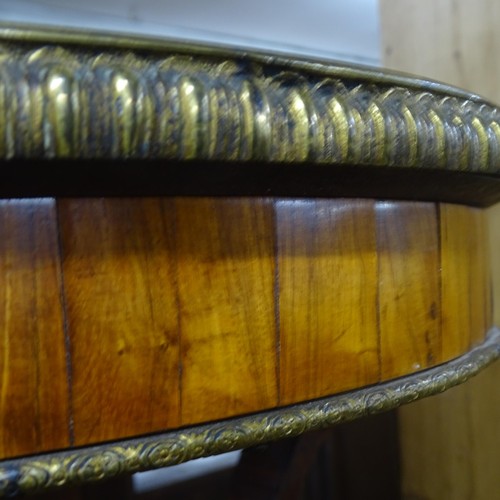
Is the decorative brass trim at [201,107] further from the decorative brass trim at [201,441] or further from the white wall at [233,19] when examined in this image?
the white wall at [233,19]

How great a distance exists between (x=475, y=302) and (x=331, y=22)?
0.91m

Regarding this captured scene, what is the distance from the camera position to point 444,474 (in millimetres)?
718

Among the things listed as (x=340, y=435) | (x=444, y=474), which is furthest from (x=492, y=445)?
(x=340, y=435)

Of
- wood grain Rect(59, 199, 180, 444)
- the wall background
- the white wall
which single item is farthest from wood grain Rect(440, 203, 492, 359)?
the white wall

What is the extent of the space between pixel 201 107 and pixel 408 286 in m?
0.14

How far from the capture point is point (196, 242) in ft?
0.72

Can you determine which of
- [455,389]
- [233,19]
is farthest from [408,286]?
[233,19]

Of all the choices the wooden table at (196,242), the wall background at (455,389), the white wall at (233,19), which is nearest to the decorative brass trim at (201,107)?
the wooden table at (196,242)

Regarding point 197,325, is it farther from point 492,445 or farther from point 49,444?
point 492,445

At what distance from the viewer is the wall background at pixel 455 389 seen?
65 centimetres

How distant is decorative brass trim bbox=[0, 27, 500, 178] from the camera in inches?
6.8

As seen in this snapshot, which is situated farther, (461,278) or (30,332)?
(461,278)

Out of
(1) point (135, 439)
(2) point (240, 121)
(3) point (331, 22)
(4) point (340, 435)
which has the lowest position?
(4) point (340, 435)

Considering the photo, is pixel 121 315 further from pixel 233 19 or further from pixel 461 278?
pixel 233 19
